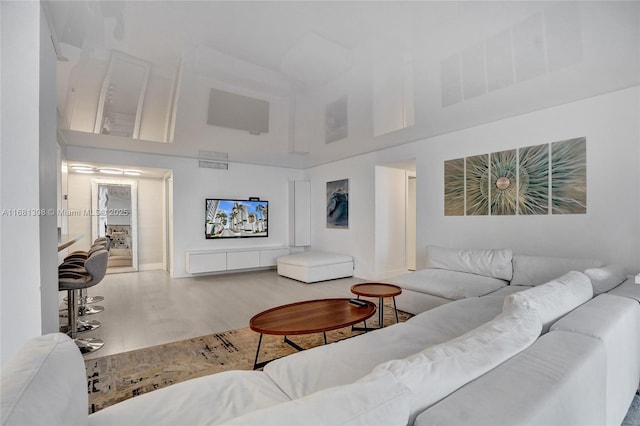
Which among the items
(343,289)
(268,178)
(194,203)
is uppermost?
(268,178)

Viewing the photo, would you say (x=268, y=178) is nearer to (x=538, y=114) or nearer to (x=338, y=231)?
(x=338, y=231)

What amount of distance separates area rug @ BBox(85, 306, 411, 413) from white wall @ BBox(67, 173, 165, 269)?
483 centimetres

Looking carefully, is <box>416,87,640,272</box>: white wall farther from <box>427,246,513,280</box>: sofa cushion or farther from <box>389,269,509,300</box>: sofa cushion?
<box>389,269,509,300</box>: sofa cushion

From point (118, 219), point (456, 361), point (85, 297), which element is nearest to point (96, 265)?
point (85, 297)

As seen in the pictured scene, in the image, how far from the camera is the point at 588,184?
126 inches

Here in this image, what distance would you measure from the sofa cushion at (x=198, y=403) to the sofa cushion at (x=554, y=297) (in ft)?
4.10

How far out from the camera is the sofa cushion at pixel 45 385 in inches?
24.0

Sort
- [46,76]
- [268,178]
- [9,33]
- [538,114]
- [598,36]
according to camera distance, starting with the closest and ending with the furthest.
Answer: [9,33] → [46,76] → [598,36] → [538,114] → [268,178]

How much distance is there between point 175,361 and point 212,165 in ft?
15.4

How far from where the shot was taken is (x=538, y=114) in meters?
3.57

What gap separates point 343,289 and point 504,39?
3.98 metres

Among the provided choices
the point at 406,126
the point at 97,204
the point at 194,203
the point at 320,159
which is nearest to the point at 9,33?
the point at 406,126

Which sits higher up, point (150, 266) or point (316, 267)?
point (316, 267)

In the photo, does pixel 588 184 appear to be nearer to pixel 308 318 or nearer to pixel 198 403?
pixel 308 318
